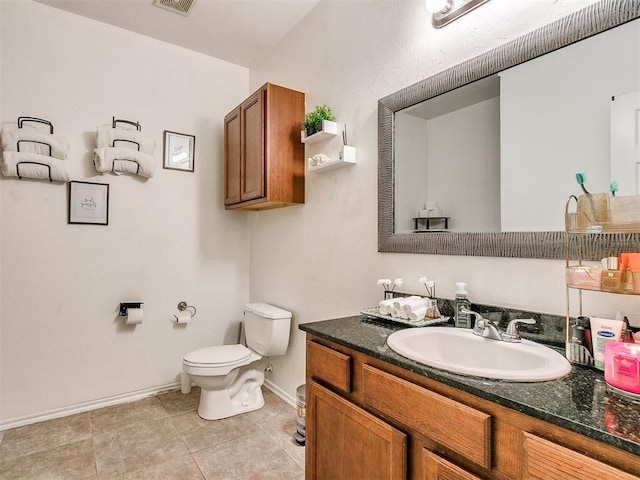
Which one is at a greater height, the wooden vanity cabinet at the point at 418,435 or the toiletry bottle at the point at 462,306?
the toiletry bottle at the point at 462,306

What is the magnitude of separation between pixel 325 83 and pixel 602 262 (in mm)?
1850

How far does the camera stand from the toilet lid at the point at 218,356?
2305 millimetres

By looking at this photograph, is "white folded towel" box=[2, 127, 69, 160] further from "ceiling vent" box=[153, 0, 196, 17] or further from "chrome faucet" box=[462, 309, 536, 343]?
"chrome faucet" box=[462, 309, 536, 343]

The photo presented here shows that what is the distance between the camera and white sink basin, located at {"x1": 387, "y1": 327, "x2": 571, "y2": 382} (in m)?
0.90

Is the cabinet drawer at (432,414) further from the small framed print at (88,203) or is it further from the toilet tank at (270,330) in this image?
the small framed print at (88,203)

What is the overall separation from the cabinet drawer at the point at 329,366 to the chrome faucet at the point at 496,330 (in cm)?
47

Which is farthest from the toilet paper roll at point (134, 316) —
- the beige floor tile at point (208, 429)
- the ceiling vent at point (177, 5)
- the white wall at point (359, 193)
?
the ceiling vent at point (177, 5)

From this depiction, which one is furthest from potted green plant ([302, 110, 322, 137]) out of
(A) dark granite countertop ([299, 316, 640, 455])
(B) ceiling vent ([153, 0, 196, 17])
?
(A) dark granite countertop ([299, 316, 640, 455])

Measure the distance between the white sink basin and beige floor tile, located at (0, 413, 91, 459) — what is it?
6.97ft

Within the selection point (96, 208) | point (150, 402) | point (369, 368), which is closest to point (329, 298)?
point (369, 368)

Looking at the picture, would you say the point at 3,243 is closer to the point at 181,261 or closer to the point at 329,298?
the point at 181,261

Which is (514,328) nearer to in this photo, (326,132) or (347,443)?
(347,443)

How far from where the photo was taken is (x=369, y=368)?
1.17 meters

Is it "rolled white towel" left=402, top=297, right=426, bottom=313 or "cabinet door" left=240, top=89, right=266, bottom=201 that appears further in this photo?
"cabinet door" left=240, top=89, right=266, bottom=201
